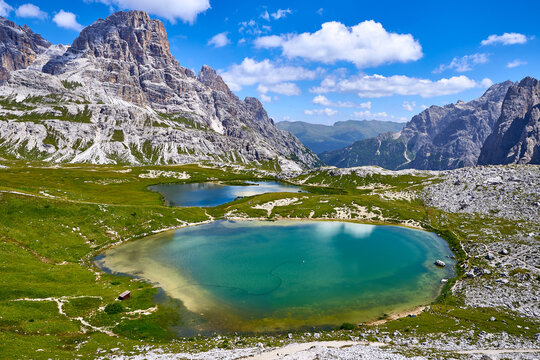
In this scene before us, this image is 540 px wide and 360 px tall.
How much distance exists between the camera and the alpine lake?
43938 mm

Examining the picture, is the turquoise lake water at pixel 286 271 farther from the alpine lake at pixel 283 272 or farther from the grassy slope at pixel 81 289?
the grassy slope at pixel 81 289

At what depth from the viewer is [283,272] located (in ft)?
195

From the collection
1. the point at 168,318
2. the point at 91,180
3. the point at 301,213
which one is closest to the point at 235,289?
the point at 168,318

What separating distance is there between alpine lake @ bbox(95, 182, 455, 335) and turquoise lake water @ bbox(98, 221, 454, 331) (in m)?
0.20

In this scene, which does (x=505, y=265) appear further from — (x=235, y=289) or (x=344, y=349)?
(x=235, y=289)

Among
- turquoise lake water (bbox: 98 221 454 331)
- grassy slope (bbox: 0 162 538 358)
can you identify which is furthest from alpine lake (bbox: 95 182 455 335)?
grassy slope (bbox: 0 162 538 358)

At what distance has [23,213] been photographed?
216 feet

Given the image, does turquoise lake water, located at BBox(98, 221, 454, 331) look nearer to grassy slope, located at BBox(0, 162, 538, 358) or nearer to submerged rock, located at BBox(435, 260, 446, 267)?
submerged rock, located at BBox(435, 260, 446, 267)

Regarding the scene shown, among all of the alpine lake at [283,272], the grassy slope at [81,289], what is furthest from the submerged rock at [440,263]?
the grassy slope at [81,289]

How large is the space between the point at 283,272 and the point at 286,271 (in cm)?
92

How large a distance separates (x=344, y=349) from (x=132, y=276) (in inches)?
1769

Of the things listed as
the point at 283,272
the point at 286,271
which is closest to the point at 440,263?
the point at 286,271

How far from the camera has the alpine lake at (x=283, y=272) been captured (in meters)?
43.9

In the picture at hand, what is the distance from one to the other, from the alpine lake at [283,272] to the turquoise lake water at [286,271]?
198mm
